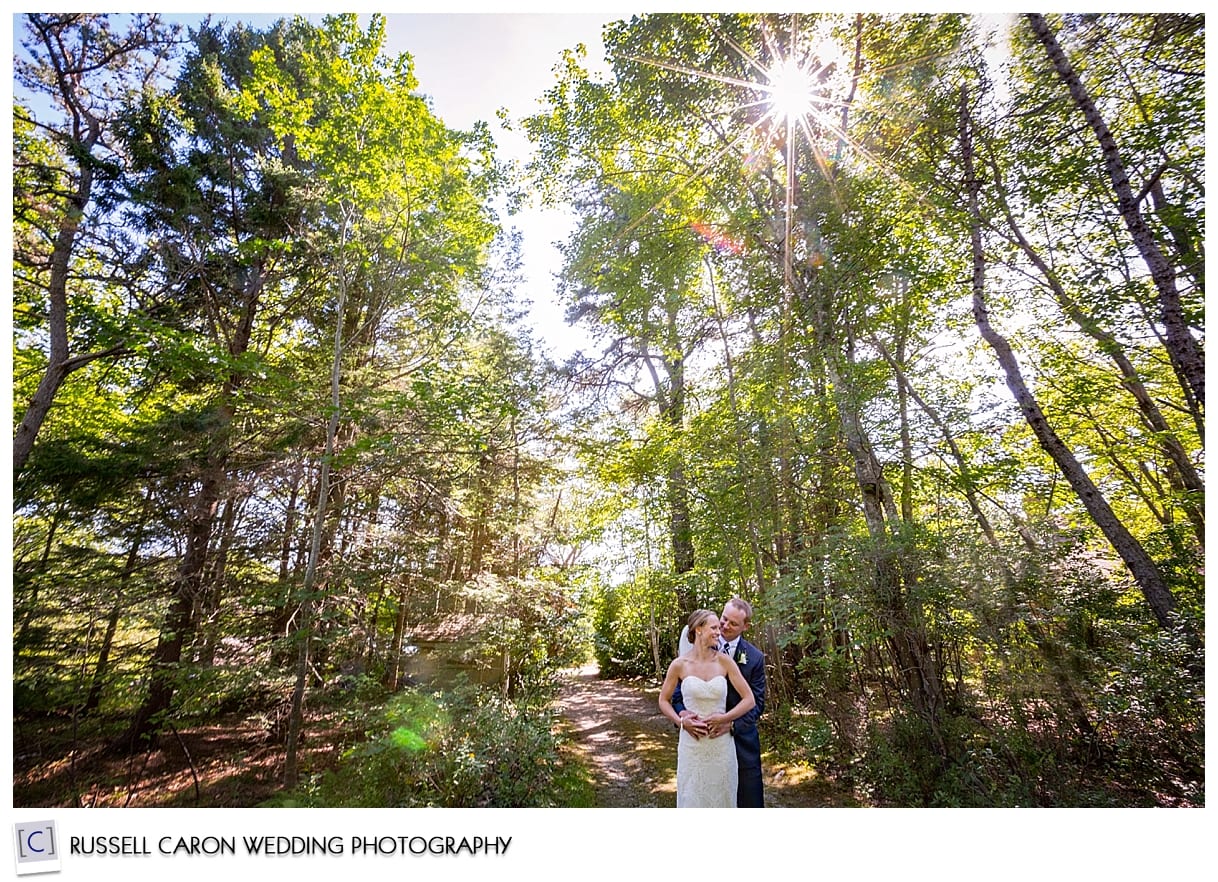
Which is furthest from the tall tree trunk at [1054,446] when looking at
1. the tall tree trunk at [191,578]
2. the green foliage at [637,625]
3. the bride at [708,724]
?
the tall tree trunk at [191,578]

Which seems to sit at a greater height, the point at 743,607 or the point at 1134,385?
the point at 1134,385

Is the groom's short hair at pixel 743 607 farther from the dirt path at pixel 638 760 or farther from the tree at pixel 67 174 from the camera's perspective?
the tree at pixel 67 174

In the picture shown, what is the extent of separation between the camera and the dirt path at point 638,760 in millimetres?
3939

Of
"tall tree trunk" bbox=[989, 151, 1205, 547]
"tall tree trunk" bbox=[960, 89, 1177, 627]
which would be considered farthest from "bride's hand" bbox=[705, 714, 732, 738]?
"tall tree trunk" bbox=[989, 151, 1205, 547]

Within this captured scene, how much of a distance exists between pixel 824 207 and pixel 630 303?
2735 millimetres

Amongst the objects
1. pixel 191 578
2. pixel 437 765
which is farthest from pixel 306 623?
pixel 437 765

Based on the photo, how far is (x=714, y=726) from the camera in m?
2.31

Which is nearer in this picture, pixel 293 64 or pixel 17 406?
pixel 17 406

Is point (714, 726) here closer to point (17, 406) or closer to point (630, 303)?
point (630, 303)

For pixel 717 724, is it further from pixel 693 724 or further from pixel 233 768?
pixel 233 768

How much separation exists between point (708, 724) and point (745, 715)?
0.24 m

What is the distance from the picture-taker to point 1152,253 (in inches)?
127
